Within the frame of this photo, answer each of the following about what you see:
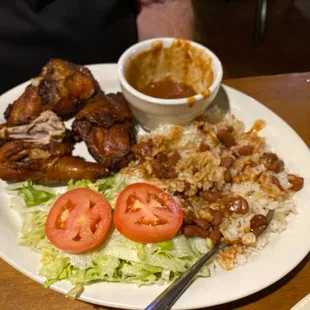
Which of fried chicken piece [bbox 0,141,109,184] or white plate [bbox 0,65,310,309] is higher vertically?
fried chicken piece [bbox 0,141,109,184]

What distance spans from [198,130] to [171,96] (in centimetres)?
24

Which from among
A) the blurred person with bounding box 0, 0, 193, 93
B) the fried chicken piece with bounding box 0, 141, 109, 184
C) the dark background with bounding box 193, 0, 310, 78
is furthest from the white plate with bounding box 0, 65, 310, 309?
the dark background with bounding box 193, 0, 310, 78

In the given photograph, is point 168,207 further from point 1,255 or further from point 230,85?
point 230,85

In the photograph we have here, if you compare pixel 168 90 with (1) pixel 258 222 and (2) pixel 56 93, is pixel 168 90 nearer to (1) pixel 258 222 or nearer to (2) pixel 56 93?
(2) pixel 56 93

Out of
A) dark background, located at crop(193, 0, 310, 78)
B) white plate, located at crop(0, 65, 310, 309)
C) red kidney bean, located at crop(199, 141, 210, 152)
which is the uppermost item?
red kidney bean, located at crop(199, 141, 210, 152)

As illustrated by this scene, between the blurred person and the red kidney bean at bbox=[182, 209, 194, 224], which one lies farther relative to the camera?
the blurred person

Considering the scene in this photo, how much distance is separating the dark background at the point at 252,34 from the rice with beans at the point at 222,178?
2364 millimetres

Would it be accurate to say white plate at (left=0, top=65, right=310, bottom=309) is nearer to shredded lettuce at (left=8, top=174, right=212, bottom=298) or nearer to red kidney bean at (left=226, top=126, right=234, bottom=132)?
shredded lettuce at (left=8, top=174, right=212, bottom=298)

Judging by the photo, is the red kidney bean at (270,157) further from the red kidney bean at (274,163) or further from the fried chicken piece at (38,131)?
the fried chicken piece at (38,131)

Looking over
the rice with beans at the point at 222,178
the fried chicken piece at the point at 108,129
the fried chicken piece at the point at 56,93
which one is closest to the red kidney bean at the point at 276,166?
the rice with beans at the point at 222,178

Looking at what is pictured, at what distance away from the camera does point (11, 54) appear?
255 cm

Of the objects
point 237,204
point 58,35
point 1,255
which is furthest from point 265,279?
point 58,35

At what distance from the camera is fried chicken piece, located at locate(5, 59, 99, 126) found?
2250 mm

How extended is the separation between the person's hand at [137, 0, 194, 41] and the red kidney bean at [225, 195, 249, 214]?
1288 mm
